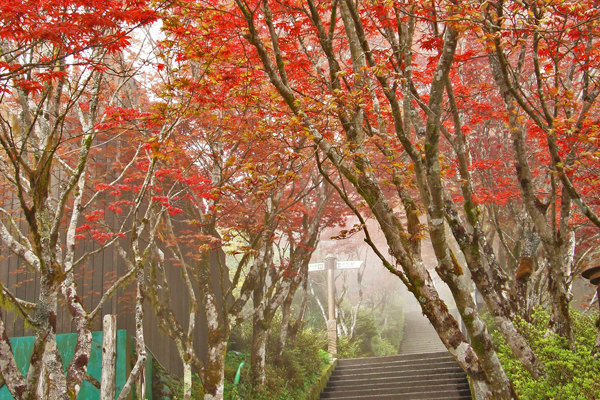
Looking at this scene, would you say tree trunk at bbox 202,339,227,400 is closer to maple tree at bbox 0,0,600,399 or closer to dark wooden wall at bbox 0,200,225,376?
maple tree at bbox 0,0,600,399

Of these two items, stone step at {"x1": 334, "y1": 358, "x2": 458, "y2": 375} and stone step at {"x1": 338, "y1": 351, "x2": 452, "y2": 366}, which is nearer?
stone step at {"x1": 334, "y1": 358, "x2": 458, "y2": 375}

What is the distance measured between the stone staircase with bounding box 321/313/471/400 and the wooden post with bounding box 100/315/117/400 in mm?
6844

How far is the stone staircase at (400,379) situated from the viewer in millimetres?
11359

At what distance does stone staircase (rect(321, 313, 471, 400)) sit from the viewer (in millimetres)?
11359

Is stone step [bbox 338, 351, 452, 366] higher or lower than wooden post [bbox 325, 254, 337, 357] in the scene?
lower

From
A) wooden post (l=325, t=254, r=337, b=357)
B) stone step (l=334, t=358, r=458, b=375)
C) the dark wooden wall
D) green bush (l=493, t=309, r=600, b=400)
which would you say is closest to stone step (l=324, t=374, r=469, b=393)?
stone step (l=334, t=358, r=458, b=375)

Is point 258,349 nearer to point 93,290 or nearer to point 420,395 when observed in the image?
point 93,290

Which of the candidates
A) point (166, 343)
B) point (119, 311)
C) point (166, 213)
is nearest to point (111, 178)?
point (166, 213)

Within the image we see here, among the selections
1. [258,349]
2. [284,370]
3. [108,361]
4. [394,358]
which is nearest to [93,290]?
[108,361]

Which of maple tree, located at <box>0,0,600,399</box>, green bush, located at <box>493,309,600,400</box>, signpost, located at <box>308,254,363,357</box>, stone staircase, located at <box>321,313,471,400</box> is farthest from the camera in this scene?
signpost, located at <box>308,254,363,357</box>

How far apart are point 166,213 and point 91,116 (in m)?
3.28

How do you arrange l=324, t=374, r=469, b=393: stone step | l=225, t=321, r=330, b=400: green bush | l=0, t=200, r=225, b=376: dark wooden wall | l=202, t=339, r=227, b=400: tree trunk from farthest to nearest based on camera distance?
l=324, t=374, r=469, b=393: stone step, l=225, t=321, r=330, b=400: green bush, l=0, t=200, r=225, b=376: dark wooden wall, l=202, t=339, r=227, b=400: tree trunk

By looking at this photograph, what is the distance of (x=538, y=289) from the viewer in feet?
32.0

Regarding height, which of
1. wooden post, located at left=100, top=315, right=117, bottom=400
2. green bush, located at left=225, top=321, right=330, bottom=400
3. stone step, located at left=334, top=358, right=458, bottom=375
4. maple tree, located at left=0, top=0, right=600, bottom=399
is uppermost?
maple tree, located at left=0, top=0, right=600, bottom=399
